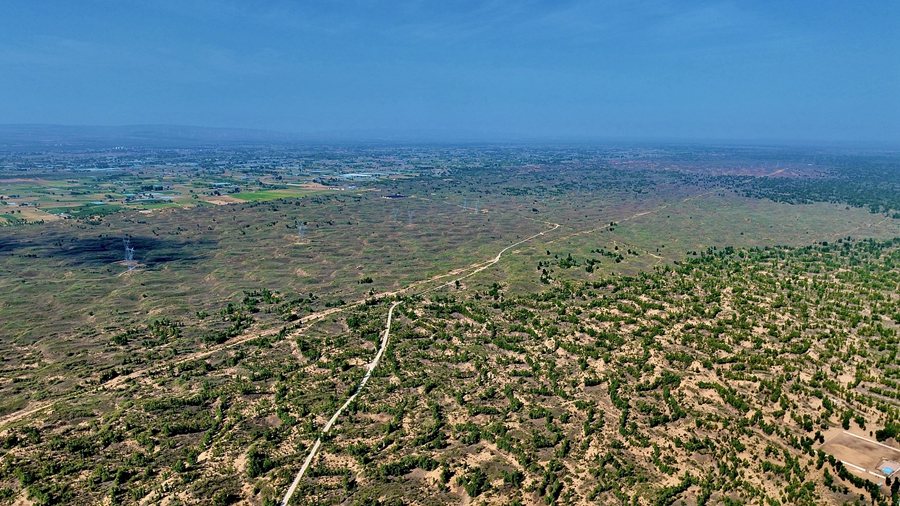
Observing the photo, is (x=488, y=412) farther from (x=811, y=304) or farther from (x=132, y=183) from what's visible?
(x=132, y=183)

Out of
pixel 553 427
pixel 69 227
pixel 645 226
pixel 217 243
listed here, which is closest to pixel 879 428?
pixel 553 427

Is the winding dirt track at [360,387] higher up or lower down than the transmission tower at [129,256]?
lower down

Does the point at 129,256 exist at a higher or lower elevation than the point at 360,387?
higher

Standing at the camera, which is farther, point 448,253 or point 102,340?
point 448,253

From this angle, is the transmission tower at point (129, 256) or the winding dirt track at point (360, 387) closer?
the winding dirt track at point (360, 387)

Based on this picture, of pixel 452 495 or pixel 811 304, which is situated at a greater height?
pixel 811 304

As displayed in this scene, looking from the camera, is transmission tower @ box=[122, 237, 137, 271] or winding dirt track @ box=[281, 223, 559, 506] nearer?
winding dirt track @ box=[281, 223, 559, 506]

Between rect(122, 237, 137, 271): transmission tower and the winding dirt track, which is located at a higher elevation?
rect(122, 237, 137, 271): transmission tower

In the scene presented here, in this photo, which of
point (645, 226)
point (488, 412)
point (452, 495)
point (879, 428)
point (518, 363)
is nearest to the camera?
point (452, 495)

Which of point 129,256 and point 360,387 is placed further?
point 129,256

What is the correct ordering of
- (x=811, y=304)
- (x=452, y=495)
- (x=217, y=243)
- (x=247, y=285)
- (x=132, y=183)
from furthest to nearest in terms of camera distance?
(x=132, y=183) < (x=217, y=243) < (x=247, y=285) < (x=811, y=304) < (x=452, y=495)
